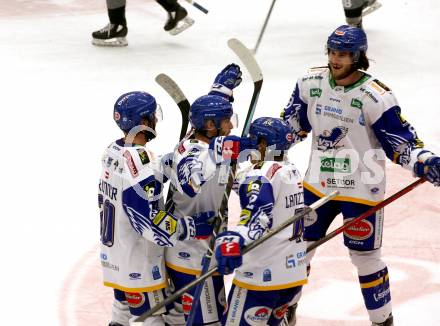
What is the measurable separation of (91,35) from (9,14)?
112cm

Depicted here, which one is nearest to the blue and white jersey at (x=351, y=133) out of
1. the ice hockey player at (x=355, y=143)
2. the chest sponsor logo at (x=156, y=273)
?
the ice hockey player at (x=355, y=143)

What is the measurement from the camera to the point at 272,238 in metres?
4.25

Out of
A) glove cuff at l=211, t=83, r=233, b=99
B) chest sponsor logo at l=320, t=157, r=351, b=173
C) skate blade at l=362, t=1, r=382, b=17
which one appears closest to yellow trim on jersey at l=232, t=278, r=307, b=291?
chest sponsor logo at l=320, t=157, r=351, b=173

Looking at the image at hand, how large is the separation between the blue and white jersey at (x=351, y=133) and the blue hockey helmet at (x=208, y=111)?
69cm

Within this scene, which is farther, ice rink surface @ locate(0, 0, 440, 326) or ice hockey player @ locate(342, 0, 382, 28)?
ice hockey player @ locate(342, 0, 382, 28)

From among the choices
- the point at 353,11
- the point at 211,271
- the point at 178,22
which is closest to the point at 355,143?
the point at 211,271

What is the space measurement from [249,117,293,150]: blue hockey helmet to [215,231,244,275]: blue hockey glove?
0.45 metres

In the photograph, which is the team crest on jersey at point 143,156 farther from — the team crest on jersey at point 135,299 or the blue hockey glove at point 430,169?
the blue hockey glove at point 430,169

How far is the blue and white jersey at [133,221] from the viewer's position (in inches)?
167

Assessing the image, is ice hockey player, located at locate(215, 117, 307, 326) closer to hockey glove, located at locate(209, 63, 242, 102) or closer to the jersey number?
the jersey number

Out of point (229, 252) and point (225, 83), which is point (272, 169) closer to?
point (229, 252)

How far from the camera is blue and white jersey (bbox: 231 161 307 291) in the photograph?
13.4ft

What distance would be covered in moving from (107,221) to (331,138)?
3.86 feet

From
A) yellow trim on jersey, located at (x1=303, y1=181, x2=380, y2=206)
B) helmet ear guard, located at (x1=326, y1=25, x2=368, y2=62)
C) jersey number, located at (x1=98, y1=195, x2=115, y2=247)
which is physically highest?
helmet ear guard, located at (x1=326, y1=25, x2=368, y2=62)
